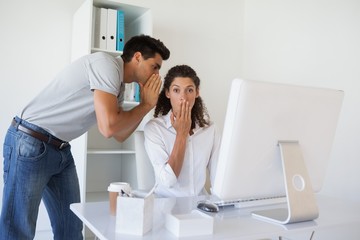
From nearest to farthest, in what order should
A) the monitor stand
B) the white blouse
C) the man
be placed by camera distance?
the monitor stand
the man
the white blouse

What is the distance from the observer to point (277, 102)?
1.06 m

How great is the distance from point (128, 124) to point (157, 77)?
298 mm

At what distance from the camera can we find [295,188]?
3.76 feet

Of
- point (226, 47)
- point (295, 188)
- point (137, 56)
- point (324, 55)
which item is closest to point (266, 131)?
point (295, 188)

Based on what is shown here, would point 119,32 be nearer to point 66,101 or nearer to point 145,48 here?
point 145,48

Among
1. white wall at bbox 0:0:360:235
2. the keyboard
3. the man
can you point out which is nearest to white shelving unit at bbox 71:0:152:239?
white wall at bbox 0:0:360:235

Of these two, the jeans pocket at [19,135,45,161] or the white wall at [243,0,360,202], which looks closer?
the jeans pocket at [19,135,45,161]

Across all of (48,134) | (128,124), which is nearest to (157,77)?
(128,124)

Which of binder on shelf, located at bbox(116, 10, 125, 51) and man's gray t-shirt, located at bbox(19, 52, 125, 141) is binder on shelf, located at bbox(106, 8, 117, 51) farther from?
man's gray t-shirt, located at bbox(19, 52, 125, 141)

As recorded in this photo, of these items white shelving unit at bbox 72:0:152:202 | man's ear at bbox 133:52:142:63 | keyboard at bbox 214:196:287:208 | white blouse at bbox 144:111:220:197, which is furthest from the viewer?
white shelving unit at bbox 72:0:152:202

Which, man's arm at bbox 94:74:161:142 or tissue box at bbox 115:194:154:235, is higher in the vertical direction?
man's arm at bbox 94:74:161:142

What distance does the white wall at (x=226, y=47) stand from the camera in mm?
2549

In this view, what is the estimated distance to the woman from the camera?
1.68 metres

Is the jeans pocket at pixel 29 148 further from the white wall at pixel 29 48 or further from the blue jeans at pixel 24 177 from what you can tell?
the white wall at pixel 29 48
